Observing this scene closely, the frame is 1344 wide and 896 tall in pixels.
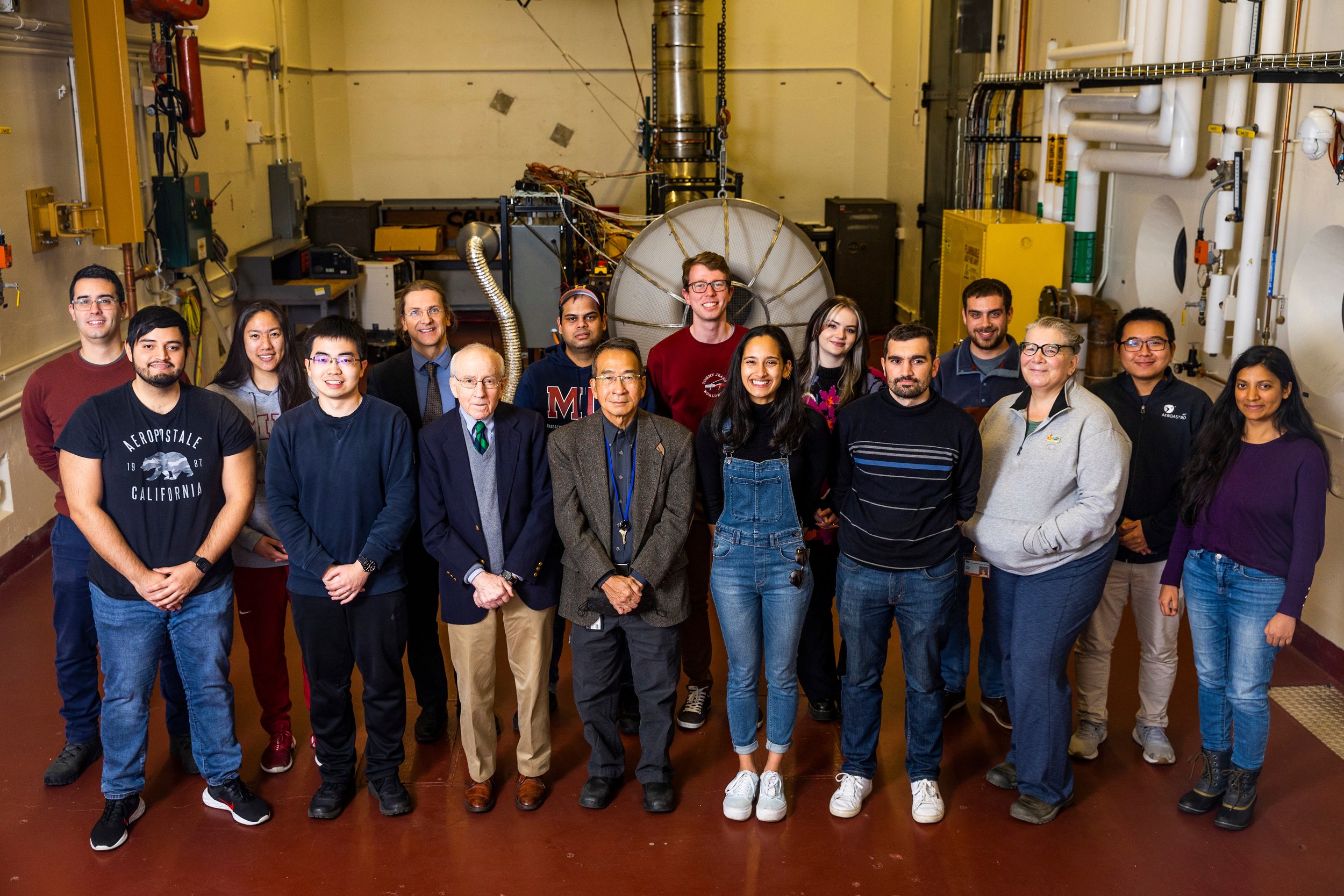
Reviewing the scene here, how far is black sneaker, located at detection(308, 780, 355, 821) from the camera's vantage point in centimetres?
309

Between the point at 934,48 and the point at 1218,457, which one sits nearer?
the point at 1218,457

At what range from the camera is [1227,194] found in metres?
4.28

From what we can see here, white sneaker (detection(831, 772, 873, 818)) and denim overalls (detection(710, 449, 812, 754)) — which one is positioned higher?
denim overalls (detection(710, 449, 812, 754))

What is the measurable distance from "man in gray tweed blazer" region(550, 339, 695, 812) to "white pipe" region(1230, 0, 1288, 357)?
2404 millimetres

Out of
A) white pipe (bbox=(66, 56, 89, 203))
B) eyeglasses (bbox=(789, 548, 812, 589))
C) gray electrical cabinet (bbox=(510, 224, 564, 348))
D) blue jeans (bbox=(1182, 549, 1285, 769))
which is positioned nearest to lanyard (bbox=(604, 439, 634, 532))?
eyeglasses (bbox=(789, 548, 812, 589))

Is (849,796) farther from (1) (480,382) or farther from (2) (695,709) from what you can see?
(1) (480,382)

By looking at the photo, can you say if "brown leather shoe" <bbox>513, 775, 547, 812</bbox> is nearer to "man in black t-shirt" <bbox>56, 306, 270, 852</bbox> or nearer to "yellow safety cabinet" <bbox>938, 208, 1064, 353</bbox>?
"man in black t-shirt" <bbox>56, 306, 270, 852</bbox>

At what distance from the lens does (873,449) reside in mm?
2928

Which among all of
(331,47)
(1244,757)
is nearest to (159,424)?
(1244,757)

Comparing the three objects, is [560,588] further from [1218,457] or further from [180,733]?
[1218,457]

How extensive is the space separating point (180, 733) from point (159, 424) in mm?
1080

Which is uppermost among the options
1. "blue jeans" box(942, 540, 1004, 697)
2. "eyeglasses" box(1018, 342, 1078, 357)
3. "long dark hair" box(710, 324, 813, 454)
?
"eyeglasses" box(1018, 342, 1078, 357)

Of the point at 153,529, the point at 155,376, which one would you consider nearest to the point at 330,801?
the point at 153,529

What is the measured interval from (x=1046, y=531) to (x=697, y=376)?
1.21 meters
